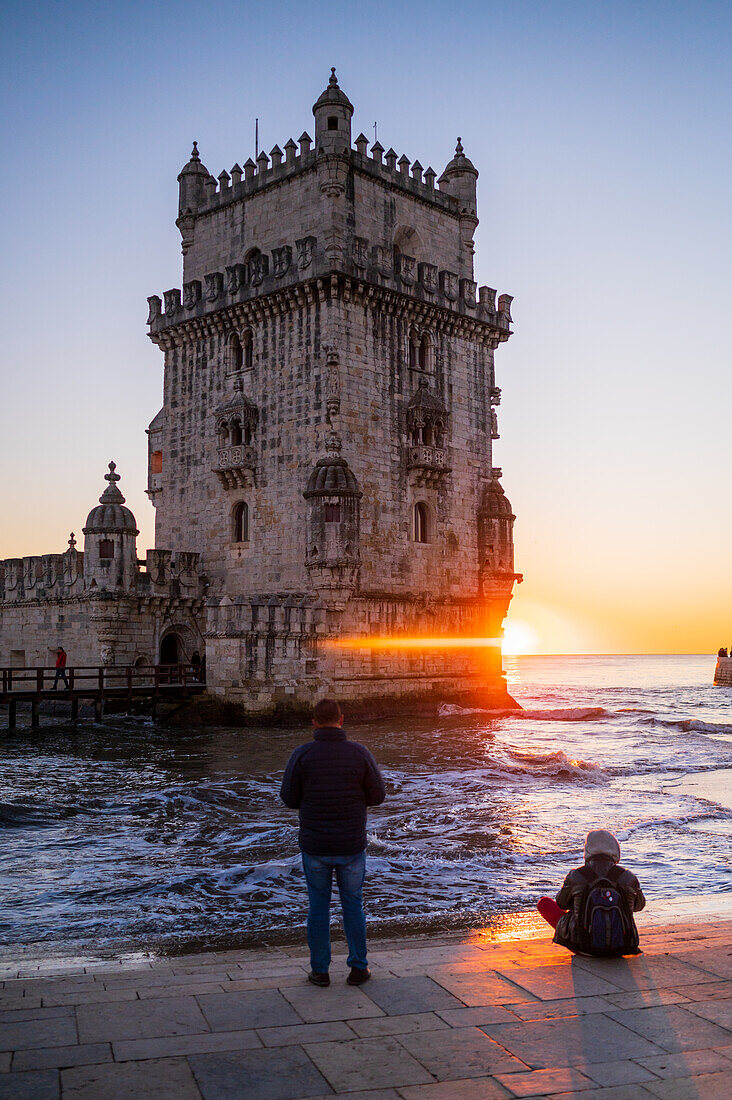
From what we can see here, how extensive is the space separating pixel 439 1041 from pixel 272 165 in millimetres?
31901

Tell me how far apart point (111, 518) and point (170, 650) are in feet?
17.1

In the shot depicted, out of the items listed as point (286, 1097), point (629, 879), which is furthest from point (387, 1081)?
point (629, 879)

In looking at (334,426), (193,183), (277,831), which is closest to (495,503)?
(334,426)

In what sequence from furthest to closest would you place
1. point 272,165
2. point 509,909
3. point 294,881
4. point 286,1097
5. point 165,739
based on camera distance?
point 272,165 < point 165,739 < point 294,881 < point 509,909 < point 286,1097

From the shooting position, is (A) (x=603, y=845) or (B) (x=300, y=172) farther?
(B) (x=300, y=172)

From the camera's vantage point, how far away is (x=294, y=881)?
36.2 ft

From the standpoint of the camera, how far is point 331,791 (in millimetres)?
6566

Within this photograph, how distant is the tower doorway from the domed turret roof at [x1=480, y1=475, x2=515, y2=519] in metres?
11.8

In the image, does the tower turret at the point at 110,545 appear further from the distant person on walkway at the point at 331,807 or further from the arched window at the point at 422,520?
the distant person on walkway at the point at 331,807

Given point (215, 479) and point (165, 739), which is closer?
point (165, 739)

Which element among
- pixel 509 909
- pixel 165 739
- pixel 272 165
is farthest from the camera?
pixel 272 165

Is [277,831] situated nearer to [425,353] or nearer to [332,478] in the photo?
[332,478]

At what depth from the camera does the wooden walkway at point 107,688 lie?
88.3ft

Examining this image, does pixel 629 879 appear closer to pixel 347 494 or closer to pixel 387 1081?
pixel 387 1081
